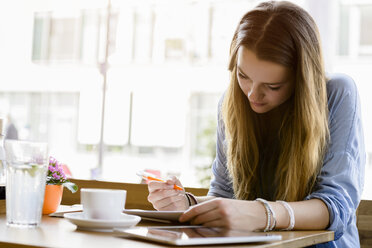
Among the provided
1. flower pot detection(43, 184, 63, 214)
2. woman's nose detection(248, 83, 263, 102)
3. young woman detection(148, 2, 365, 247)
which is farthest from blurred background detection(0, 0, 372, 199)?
flower pot detection(43, 184, 63, 214)

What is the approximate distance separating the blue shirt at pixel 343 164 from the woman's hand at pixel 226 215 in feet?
0.71

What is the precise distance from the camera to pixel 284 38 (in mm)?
1391

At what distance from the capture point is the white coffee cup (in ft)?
3.34

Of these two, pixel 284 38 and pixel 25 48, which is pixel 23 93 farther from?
pixel 284 38

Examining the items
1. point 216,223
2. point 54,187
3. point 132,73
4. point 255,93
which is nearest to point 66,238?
point 216,223

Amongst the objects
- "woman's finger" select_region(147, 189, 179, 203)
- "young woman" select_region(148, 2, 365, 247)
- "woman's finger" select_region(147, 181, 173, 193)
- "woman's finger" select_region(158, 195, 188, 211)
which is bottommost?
"woman's finger" select_region(158, 195, 188, 211)

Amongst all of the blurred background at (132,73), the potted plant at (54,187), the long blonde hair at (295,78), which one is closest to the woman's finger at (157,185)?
the potted plant at (54,187)

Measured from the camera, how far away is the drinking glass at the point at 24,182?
3.22 feet

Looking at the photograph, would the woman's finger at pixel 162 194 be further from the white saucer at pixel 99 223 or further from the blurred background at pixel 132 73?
the blurred background at pixel 132 73

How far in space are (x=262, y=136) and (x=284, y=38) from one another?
1.04 feet

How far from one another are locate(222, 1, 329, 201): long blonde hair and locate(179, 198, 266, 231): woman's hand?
275 millimetres

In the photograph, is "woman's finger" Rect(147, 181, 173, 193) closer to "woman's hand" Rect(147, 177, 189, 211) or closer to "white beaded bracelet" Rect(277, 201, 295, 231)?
"woman's hand" Rect(147, 177, 189, 211)

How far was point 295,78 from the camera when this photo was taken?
4.66ft

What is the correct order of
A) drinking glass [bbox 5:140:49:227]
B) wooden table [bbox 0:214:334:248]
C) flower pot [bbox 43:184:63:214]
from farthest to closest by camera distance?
1. flower pot [bbox 43:184:63:214]
2. drinking glass [bbox 5:140:49:227]
3. wooden table [bbox 0:214:334:248]
